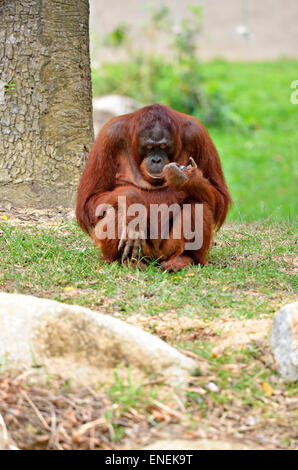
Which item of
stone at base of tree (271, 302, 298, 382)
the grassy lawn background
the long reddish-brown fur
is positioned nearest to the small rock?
the grassy lawn background

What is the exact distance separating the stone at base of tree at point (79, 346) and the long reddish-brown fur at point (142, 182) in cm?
147

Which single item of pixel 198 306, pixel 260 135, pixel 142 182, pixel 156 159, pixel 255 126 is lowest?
pixel 198 306

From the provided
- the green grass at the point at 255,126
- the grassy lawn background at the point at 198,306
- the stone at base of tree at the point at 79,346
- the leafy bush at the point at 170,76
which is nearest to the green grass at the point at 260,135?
the green grass at the point at 255,126

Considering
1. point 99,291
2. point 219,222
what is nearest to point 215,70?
point 219,222

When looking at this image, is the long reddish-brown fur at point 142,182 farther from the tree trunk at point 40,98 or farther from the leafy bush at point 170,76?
the leafy bush at point 170,76

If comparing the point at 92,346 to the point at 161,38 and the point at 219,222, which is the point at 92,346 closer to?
the point at 219,222

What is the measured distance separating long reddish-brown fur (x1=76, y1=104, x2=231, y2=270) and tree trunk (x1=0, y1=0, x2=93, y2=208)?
1.12 meters

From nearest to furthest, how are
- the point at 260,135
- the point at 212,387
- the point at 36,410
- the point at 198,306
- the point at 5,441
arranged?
the point at 5,441 < the point at 36,410 < the point at 212,387 < the point at 198,306 < the point at 260,135

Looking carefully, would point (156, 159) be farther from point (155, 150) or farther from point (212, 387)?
point (212, 387)

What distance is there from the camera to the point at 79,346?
3033mm

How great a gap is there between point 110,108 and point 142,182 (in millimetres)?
6990

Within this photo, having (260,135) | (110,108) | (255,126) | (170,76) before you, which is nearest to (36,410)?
(110,108)

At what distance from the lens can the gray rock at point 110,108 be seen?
1124 cm
